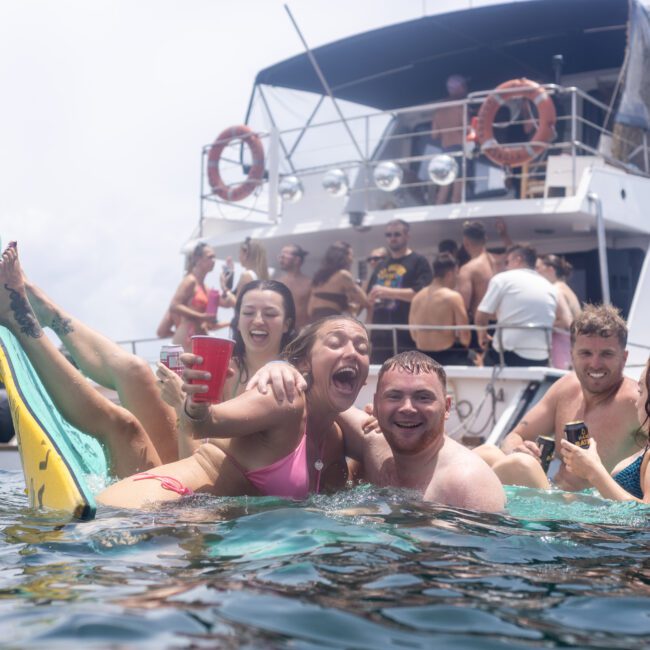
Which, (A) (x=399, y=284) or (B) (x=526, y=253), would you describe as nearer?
(B) (x=526, y=253)

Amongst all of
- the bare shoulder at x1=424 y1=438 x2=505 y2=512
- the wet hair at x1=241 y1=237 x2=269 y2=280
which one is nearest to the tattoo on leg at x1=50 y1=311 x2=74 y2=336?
the bare shoulder at x1=424 y1=438 x2=505 y2=512

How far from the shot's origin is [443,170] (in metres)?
10.5

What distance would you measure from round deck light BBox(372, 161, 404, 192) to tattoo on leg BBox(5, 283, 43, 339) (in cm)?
650

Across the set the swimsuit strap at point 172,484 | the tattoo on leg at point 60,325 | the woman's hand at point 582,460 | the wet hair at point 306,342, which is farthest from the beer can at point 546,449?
the tattoo on leg at point 60,325

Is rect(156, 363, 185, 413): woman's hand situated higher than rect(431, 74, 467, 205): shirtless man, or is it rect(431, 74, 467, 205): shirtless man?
rect(431, 74, 467, 205): shirtless man

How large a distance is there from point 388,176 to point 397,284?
6.46 ft

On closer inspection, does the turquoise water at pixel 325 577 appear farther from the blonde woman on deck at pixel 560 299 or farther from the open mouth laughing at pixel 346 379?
the blonde woman on deck at pixel 560 299

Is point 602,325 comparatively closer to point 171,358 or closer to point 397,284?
point 171,358

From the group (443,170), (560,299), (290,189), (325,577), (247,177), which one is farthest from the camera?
(247,177)

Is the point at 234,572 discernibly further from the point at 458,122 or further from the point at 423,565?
the point at 458,122

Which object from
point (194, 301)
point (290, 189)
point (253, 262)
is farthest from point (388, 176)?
point (253, 262)

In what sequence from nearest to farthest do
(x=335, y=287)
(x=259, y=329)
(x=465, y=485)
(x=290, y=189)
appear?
(x=465, y=485)
(x=259, y=329)
(x=335, y=287)
(x=290, y=189)

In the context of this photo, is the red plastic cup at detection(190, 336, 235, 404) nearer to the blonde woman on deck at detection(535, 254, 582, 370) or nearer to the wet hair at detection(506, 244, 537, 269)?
the wet hair at detection(506, 244, 537, 269)

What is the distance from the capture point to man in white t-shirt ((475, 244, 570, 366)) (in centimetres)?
812
